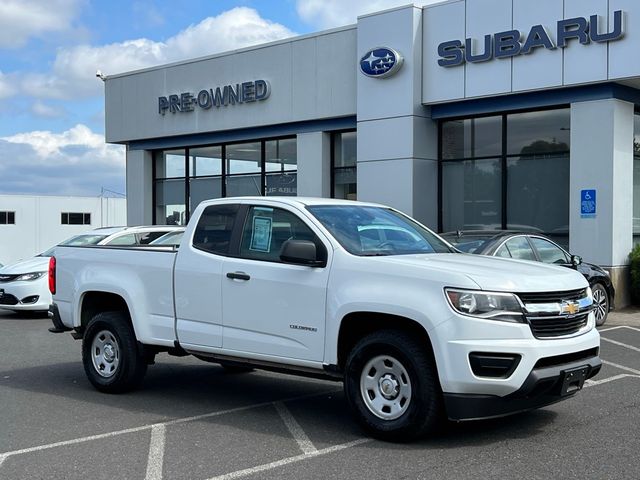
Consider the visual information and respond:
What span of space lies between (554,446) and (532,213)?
11805 mm

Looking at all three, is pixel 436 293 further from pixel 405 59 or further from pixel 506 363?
pixel 405 59

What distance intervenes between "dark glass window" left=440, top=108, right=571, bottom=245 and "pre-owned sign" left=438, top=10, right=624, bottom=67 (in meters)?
1.57

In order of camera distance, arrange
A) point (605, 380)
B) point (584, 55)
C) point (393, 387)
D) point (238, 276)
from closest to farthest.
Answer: point (393, 387) → point (238, 276) → point (605, 380) → point (584, 55)

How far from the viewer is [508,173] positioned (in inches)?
691

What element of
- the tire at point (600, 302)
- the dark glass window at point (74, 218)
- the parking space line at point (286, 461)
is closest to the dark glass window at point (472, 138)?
the tire at point (600, 302)

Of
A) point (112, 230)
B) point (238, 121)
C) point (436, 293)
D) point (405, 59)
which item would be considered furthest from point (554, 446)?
point (238, 121)

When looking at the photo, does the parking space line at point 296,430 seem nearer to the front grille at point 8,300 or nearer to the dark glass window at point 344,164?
the front grille at point 8,300

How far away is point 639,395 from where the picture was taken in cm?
771

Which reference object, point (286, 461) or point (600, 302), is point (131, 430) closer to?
point (286, 461)

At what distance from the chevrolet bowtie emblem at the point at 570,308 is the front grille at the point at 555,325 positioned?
0.13 ft

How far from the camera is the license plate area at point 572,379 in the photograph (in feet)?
19.3

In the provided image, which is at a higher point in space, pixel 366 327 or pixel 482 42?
pixel 482 42

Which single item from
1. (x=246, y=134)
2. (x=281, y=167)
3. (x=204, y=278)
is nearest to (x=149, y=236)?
(x=204, y=278)

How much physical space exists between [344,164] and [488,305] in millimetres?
14904
